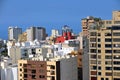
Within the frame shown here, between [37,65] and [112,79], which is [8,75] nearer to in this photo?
[37,65]

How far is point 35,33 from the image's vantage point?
13.2 m

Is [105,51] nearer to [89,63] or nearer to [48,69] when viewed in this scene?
[89,63]

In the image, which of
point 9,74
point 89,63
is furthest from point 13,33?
point 89,63

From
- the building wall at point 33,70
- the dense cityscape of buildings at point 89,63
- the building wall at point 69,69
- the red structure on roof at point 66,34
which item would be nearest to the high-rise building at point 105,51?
the dense cityscape of buildings at point 89,63

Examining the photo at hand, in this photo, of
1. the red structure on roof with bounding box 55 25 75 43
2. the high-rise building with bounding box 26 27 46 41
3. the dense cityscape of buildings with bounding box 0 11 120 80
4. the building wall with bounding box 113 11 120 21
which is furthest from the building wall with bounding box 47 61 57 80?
the high-rise building with bounding box 26 27 46 41

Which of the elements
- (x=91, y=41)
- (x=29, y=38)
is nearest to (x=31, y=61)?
(x=91, y=41)

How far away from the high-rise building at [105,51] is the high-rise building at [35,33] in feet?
24.2

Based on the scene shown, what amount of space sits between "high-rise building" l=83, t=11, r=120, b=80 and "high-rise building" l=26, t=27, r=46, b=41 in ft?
24.2

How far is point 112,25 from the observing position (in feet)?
17.8

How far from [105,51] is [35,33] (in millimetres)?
7920

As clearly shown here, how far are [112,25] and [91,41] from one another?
1.34ft

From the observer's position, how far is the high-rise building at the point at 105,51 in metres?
5.39

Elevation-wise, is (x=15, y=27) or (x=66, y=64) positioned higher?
(x=15, y=27)

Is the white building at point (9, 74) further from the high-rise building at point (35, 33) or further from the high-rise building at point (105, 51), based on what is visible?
the high-rise building at point (35, 33)
